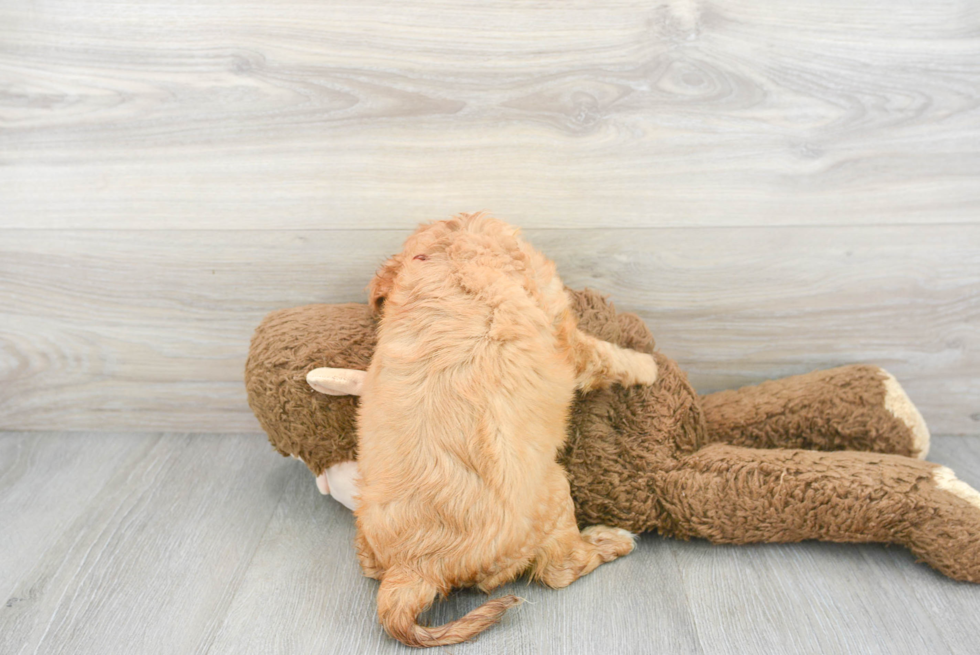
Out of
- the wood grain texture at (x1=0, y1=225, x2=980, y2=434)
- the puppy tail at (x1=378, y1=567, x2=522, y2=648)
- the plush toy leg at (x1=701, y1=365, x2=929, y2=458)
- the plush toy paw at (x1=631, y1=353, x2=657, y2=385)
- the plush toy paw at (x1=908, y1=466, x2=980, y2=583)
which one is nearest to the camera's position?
the puppy tail at (x1=378, y1=567, x2=522, y2=648)

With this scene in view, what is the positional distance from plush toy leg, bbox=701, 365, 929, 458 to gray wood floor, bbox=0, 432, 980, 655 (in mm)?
207

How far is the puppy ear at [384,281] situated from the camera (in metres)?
1.19

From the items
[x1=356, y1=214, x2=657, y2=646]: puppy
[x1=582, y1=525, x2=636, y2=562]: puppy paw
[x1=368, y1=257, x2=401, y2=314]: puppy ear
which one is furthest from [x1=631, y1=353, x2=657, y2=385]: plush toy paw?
[x1=368, y1=257, x2=401, y2=314]: puppy ear

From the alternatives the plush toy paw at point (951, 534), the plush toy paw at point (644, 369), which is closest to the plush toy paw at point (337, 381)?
the plush toy paw at point (644, 369)

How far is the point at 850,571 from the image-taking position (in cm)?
120

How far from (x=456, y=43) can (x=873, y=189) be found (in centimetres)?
88

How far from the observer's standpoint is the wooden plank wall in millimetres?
1355

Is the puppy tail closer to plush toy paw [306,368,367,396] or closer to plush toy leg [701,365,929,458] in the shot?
plush toy paw [306,368,367,396]

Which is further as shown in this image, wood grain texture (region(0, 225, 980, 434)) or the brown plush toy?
wood grain texture (region(0, 225, 980, 434))

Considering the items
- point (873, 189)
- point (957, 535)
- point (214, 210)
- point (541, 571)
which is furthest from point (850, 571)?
point (214, 210)

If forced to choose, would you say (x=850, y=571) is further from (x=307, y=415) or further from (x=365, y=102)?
(x=365, y=102)

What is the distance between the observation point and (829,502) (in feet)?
3.86

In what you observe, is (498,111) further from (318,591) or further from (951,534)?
(951,534)

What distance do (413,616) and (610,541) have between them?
393mm
